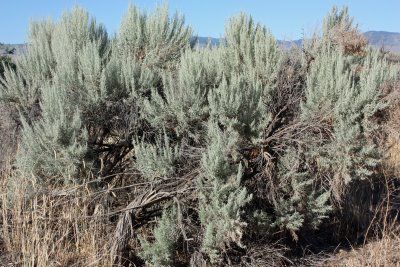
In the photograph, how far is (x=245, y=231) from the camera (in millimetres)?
4457

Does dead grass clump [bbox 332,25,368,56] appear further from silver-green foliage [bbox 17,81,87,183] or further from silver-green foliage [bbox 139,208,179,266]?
silver-green foliage [bbox 17,81,87,183]

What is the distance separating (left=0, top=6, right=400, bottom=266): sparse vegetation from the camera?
4312 mm

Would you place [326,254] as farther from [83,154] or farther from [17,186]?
[17,186]

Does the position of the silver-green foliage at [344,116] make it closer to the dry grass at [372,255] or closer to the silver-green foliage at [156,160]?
the dry grass at [372,255]

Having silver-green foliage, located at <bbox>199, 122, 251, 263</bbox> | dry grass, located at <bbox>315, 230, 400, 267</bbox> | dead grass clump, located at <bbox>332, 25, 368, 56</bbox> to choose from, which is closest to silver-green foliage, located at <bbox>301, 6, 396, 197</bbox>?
dry grass, located at <bbox>315, 230, 400, 267</bbox>

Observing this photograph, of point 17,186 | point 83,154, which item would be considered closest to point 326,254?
point 83,154

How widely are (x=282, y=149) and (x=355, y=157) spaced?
66 centimetres

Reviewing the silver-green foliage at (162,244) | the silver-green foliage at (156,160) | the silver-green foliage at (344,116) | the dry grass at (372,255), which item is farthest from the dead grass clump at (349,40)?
the silver-green foliage at (162,244)

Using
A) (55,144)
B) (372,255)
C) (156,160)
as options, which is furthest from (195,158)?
(372,255)

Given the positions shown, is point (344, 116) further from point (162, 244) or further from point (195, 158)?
point (162, 244)

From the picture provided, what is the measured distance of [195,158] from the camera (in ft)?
15.1

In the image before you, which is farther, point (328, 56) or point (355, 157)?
point (328, 56)

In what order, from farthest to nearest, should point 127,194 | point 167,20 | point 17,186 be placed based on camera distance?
point 167,20, point 127,194, point 17,186

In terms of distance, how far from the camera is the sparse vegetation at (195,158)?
4.31m
